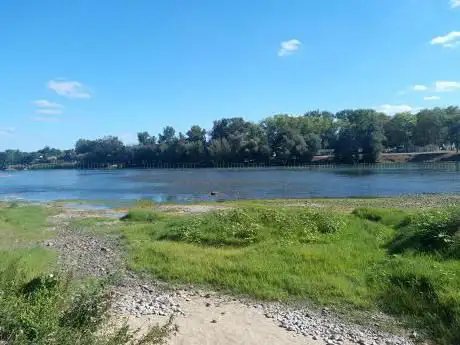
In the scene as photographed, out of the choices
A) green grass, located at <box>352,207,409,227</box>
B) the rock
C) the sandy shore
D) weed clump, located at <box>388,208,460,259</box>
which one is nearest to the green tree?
green grass, located at <box>352,207,409,227</box>

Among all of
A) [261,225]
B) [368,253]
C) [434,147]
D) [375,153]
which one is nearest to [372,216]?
[261,225]

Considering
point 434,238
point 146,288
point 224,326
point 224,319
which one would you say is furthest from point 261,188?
point 224,326

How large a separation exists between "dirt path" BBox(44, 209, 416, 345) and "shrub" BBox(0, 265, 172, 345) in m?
1.65

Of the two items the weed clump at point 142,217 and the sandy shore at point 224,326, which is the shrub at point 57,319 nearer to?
the sandy shore at point 224,326

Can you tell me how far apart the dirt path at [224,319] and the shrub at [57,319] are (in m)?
1.65

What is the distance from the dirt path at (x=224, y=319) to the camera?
10414 mm

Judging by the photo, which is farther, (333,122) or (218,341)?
(333,122)

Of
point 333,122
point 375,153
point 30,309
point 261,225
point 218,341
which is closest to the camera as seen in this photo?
point 30,309

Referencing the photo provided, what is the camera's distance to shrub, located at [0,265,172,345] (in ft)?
23.5

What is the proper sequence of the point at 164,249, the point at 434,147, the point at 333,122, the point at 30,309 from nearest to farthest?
the point at 30,309 < the point at 164,249 < the point at 434,147 < the point at 333,122

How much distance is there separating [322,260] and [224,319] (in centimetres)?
517

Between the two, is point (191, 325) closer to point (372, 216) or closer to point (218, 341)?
point (218, 341)

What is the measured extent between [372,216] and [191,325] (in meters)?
17.8

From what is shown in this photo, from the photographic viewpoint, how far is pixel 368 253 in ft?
53.8
